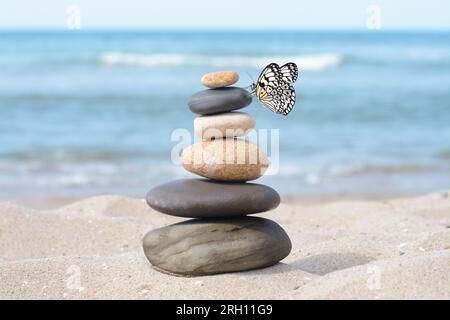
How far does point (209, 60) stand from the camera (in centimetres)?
2858

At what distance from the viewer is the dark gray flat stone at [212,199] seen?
4.74m

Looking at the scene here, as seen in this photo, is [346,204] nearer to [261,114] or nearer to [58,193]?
[58,193]

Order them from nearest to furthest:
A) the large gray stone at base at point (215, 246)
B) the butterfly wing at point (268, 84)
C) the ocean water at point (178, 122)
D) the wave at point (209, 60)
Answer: the large gray stone at base at point (215, 246) < the butterfly wing at point (268, 84) < the ocean water at point (178, 122) < the wave at point (209, 60)

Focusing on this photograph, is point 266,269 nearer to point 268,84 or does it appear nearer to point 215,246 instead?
point 215,246

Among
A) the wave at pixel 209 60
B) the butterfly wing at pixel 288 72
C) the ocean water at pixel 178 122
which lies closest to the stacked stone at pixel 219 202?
the butterfly wing at pixel 288 72

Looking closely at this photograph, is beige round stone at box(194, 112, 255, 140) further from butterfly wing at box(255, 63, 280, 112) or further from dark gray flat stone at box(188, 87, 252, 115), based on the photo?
butterfly wing at box(255, 63, 280, 112)

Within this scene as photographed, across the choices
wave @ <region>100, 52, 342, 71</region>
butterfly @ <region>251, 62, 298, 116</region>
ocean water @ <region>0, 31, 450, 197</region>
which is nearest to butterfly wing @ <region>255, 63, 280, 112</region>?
butterfly @ <region>251, 62, 298, 116</region>

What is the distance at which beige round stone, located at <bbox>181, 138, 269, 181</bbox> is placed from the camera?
4.81m

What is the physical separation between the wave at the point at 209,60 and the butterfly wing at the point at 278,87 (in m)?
22.0

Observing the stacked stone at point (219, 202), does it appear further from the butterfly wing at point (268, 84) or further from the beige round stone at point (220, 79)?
the butterfly wing at point (268, 84)

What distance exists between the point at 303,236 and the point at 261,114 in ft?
31.0

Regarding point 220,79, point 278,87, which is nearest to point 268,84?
point 278,87

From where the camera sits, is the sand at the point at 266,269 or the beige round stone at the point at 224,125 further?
the beige round stone at the point at 224,125

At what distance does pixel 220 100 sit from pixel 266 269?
1205 mm
